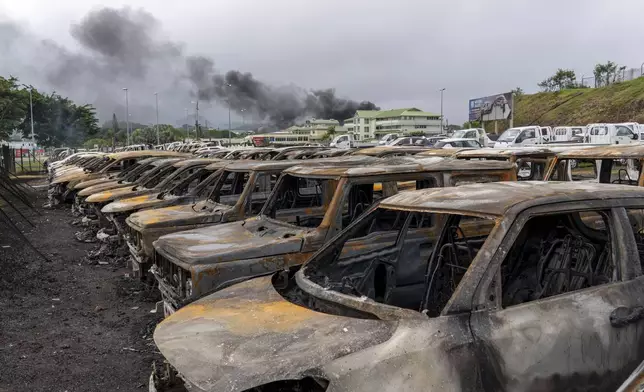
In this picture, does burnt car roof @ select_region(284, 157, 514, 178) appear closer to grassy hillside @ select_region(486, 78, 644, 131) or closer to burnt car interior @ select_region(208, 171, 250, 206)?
burnt car interior @ select_region(208, 171, 250, 206)

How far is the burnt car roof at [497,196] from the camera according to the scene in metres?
3.10

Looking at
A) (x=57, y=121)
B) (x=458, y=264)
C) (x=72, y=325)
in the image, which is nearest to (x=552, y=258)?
(x=458, y=264)

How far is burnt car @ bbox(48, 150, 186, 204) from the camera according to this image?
1692 centimetres

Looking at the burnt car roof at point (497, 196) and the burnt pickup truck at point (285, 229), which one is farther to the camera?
the burnt pickup truck at point (285, 229)

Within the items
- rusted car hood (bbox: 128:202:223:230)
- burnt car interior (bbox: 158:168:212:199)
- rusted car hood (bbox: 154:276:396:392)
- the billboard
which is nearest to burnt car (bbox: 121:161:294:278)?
rusted car hood (bbox: 128:202:223:230)

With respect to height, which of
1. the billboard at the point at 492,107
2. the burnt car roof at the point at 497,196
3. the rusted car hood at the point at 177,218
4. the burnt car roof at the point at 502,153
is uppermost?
the billboard at the point at 492,107

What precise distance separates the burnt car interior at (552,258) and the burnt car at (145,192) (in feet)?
20.6

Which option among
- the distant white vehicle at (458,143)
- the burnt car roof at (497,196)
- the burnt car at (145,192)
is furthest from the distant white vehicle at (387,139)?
the burnt car roof at (497,196)

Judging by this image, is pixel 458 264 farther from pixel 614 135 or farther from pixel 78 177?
pixel 614 135

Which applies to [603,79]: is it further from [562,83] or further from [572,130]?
[572,130]

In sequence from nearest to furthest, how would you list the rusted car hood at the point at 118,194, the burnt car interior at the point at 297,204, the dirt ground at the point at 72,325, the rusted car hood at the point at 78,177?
the dirt ground at the point at 72,325 < the burnt car interior at the point at 297,204 < the rusted car hood at the point at 118,194 < the rusted car hood at the point at 78,177

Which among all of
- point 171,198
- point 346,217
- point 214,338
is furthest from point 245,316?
point 171,198

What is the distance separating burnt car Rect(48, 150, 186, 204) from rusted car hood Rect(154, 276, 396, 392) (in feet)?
46.7

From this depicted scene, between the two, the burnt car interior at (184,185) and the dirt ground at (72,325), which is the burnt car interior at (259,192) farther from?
the burnt car interior at (184,185)
